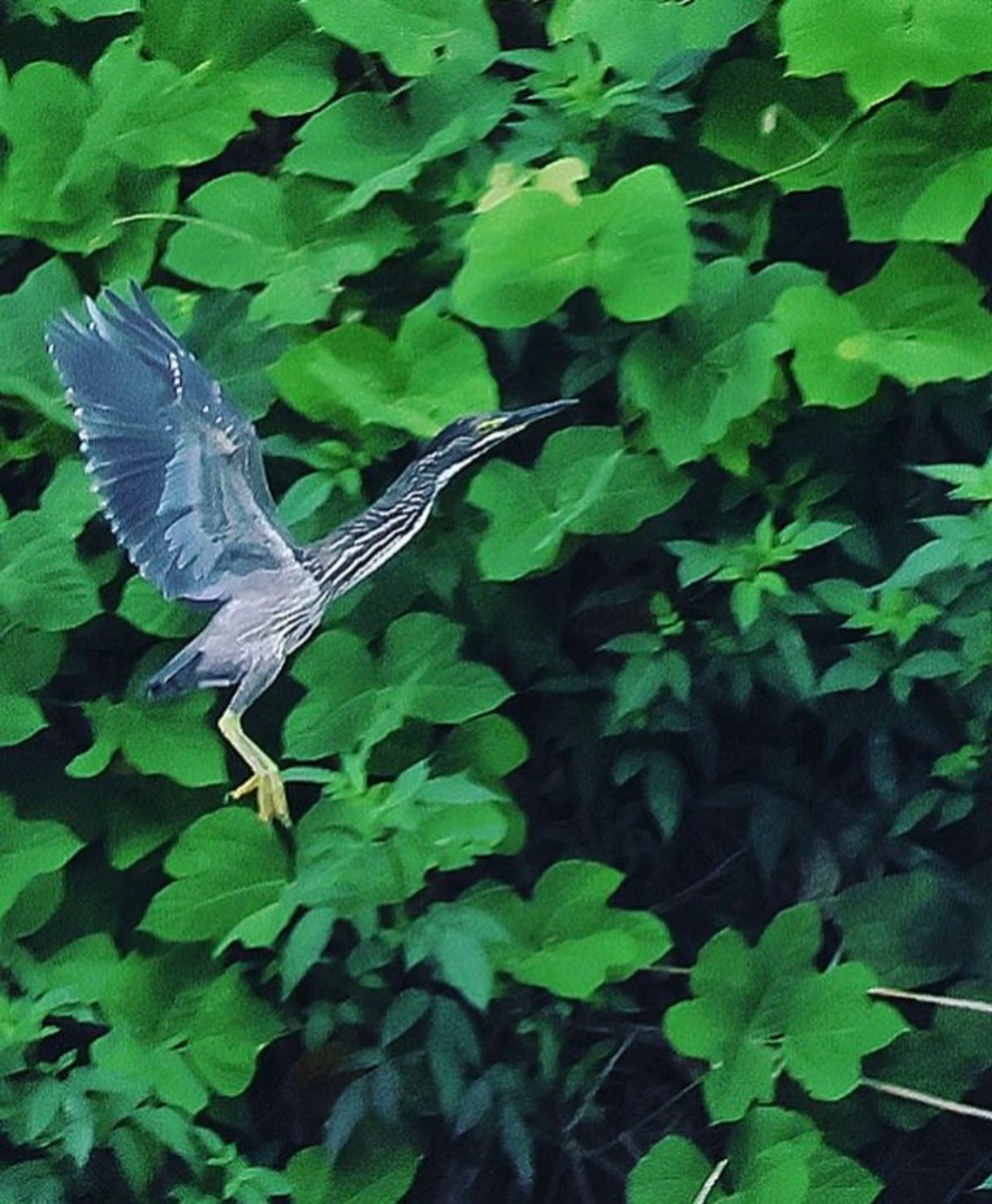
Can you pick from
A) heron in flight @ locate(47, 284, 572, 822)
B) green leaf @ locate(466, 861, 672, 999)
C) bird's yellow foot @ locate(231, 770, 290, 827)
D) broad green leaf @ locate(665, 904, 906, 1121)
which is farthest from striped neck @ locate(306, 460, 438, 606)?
broad green leaf @ locate(665, 904, 906, 1121)

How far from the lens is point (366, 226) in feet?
5.08

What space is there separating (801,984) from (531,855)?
0.24 metres

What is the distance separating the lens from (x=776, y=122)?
1.52m

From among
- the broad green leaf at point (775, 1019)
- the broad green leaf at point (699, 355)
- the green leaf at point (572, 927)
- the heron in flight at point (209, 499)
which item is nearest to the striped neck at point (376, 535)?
the heron in flight at point (209, 499)

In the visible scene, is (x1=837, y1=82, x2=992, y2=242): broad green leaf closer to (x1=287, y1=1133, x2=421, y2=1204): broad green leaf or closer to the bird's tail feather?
the bird's tail feather

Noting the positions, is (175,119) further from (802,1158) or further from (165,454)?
(802,1158)

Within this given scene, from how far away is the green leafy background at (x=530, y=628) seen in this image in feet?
4.76

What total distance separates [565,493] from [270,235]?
1.00ft

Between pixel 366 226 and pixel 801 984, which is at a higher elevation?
pixel 366 226

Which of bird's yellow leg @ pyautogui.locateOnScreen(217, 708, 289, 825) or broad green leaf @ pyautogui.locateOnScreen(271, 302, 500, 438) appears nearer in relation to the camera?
bird's yellow leg @ pyautogui.locateOnScreen(217, 708, 289, 825)

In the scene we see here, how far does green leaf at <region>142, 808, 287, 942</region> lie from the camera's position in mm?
A: 1494

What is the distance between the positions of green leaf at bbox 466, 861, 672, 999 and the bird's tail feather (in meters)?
0.34

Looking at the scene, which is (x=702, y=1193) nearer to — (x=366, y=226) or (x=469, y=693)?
(x=469, y=693)

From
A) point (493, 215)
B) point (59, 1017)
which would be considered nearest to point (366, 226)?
point (493, 215)
